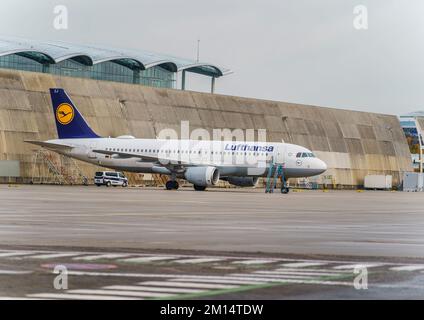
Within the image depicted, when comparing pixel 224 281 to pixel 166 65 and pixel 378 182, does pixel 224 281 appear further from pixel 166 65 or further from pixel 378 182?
pixel 166 65

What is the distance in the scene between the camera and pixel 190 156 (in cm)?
8325

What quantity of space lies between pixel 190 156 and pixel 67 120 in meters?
12.0

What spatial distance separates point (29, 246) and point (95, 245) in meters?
1.33

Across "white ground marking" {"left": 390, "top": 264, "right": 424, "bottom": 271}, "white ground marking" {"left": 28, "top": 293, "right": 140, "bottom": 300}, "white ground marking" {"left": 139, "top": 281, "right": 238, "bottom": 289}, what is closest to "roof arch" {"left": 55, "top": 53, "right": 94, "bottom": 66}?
"white ground marking" {"left": 390, "top": 264, "right": 424, "bottom": 271}

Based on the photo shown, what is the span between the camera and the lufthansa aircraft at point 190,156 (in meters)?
80.6

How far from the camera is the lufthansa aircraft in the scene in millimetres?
80625

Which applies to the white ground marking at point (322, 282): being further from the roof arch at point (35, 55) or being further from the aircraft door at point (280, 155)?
the roof arch at point (35, 55)

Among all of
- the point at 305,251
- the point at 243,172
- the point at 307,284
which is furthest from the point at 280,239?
the point at 243,172

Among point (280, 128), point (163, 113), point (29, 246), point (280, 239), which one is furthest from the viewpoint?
point (280, 128)

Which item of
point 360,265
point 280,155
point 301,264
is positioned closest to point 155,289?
point 301,264

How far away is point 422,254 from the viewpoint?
1942 cm

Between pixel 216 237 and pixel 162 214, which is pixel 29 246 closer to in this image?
pixel 216 237

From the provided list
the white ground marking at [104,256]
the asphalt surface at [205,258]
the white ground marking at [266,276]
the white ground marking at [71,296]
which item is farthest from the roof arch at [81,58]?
the white ground marking at [71,296]

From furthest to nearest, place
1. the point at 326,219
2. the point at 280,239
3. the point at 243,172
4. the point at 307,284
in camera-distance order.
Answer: the point at 243,172, the point at 326,219, the point at 280,239, the point at 307,284
